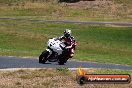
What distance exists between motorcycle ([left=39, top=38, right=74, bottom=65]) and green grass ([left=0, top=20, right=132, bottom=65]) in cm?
922

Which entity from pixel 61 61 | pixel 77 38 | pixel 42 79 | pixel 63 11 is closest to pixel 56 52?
pixel 61 61

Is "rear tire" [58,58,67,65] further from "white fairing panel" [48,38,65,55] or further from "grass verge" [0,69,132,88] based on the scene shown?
"grass verge" [0,69,132,88]

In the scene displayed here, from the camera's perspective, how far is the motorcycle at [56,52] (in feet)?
80.1

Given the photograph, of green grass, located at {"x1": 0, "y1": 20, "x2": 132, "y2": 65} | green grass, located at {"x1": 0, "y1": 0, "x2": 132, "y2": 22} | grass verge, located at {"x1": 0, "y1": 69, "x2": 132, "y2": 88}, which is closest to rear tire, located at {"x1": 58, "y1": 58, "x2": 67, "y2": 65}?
grass verge, located at {"x1": 0, "y1": 69, "x2": 132, "y2": 88}

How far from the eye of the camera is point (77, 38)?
159 feet

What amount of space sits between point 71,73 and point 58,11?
188 ft

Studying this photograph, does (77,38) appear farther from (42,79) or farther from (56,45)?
(42,79)

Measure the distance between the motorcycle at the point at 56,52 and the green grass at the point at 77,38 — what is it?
363 inches

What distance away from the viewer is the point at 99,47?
42.3 meters

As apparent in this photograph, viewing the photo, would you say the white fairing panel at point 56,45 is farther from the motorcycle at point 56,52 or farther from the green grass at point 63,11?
the green grass at point 63,11

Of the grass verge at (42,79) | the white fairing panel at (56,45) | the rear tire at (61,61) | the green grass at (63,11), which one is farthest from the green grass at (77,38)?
the grass verge at (42,79)

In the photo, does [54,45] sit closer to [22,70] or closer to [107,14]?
[22,70]

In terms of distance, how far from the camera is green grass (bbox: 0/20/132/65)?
38.4 meters

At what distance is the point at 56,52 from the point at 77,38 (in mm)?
23901
